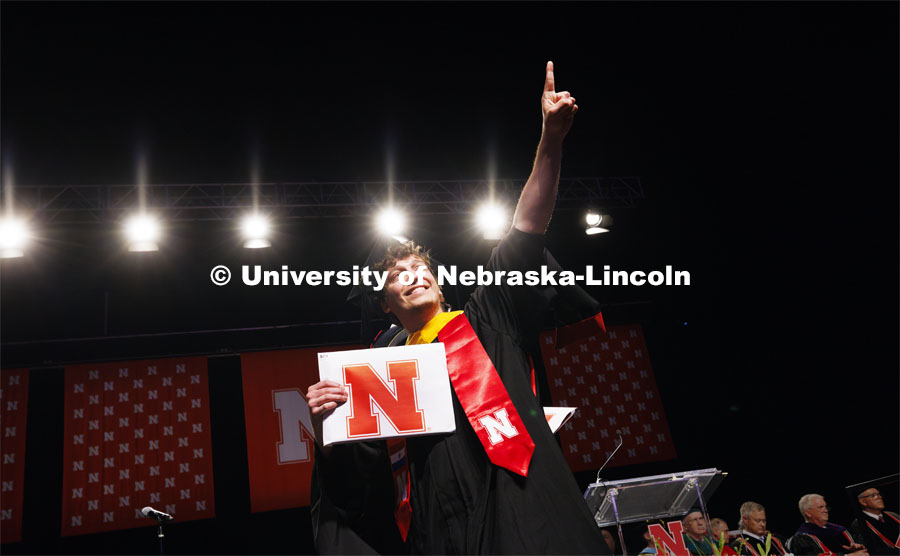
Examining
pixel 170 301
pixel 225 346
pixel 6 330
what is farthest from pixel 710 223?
pixel 6 330

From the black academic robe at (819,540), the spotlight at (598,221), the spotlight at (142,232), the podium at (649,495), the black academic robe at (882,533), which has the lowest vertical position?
the black academic robe at (819,540)

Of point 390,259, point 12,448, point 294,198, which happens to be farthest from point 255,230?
point 390,259

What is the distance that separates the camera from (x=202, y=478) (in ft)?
17.8

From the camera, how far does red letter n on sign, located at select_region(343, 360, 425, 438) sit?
54.3 inches

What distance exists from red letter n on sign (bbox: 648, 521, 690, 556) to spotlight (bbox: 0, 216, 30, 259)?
5037mm

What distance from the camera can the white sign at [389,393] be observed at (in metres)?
1.38

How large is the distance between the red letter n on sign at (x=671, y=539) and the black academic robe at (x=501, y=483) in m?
1.61

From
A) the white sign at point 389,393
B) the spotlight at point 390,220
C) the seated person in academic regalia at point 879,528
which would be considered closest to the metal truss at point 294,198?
the spotlight at point 390,220

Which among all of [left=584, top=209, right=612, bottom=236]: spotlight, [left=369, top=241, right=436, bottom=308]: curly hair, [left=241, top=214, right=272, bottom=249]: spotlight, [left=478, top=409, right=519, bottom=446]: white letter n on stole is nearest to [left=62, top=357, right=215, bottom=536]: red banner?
[left=241, top=214, right=272, bottom=249]: spotlight

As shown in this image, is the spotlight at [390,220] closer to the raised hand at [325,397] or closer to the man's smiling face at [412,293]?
the man's smiling face at [412,293]

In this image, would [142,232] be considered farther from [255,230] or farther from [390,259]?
[390,259]

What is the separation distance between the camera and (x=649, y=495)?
3.61 meters

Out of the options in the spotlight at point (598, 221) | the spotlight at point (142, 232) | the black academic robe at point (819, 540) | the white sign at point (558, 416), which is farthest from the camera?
the spotlight at point (598, 221)

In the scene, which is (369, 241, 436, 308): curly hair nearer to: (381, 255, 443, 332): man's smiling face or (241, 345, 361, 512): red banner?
(381, 255, 443, 332): man's smiling face
